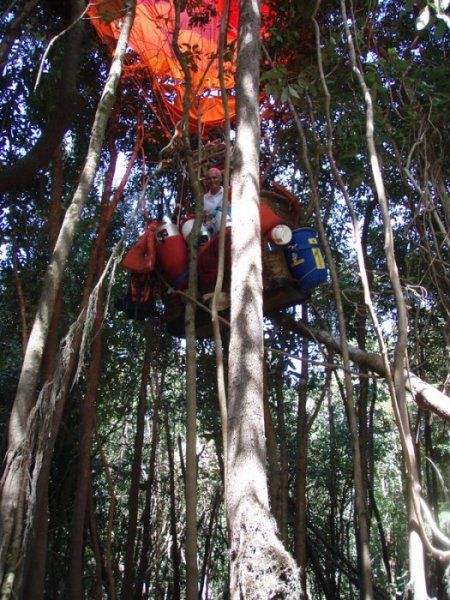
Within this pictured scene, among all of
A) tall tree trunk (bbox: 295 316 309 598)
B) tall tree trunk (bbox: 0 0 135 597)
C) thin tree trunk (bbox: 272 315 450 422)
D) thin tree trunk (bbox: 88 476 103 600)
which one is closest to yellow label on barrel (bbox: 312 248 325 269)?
thin tree trunk (bbox: 272 315 450 422)

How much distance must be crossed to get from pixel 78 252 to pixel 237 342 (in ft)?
12.4

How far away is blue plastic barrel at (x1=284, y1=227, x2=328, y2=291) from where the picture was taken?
365 cm

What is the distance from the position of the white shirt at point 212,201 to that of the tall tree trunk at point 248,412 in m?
1.42

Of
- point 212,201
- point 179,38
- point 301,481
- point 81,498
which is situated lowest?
point 81,498

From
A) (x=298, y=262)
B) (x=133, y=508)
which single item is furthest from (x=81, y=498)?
(x=298, y=262)

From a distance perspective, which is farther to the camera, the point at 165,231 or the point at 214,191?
the point at 214,191

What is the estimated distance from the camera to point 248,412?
176 cm

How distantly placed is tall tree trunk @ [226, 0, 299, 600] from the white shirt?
4.66 feet

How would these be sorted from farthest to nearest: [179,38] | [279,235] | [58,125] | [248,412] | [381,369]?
[179,38] → [58,125] → [279,235] → [381,369] → [248,412]

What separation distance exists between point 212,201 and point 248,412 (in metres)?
2.35

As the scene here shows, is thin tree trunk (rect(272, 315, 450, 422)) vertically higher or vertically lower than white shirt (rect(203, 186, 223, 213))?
lower

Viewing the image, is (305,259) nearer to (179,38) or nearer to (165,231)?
(165,231)

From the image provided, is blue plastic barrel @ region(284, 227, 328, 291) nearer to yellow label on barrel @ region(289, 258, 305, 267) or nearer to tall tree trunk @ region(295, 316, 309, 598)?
yellow label on barrel @ region(289, 258, 305, 267)

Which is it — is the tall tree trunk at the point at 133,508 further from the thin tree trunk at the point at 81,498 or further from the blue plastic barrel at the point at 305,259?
the blue plastic barrel at the point at 305,259
